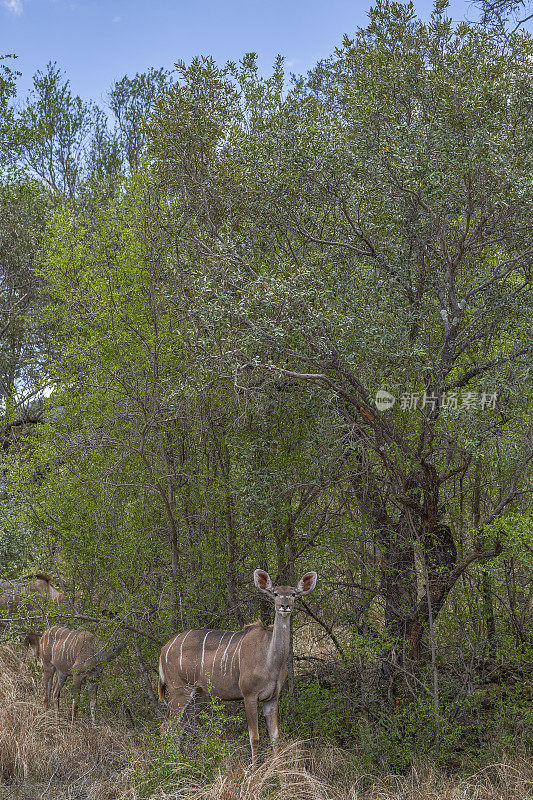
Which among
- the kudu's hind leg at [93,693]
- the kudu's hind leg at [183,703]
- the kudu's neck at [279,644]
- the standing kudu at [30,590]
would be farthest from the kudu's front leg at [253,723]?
the standing kudu at [30,590]

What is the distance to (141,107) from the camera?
21375 mm

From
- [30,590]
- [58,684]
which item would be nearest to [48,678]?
[58,684]

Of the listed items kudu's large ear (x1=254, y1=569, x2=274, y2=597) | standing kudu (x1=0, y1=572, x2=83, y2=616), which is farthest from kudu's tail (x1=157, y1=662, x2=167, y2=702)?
standing kudu (x1=0, y1=572, x2=83, y2=616)

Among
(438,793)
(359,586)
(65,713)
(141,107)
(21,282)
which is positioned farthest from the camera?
(141,107)

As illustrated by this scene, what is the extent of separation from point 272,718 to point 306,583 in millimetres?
1162

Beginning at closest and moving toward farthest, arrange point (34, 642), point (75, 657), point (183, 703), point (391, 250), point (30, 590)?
point (183, 703), point (391, 250), point (75, 657), point (34, 642), point (30, 590)

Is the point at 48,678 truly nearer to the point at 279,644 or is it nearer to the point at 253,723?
the point at 253,723

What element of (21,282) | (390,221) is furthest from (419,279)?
(21,282)

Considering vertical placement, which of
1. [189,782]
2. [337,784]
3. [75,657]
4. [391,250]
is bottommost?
[337,784]

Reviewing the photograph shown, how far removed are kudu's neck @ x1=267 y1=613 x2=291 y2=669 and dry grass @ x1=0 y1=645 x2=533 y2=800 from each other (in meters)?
0.65

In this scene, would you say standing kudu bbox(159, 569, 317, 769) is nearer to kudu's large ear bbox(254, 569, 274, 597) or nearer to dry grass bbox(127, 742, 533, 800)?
kudu's large ear bbox(254, 569, 274, 597)

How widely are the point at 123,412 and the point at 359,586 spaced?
2810mm

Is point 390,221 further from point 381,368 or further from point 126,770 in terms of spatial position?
point 126,770

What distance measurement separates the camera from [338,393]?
679 centimetres
